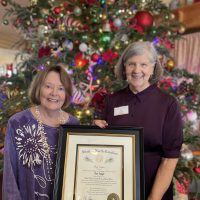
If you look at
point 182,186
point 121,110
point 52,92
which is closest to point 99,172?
point 121,110

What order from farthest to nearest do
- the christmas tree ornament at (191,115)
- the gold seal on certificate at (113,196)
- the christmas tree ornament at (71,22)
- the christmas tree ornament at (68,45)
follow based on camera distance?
the christmas tree ornament at (191,115) < the christmas tree ornament at (71,22) < the christmas tree ornament at (68,45) < the gold seal on certificate at (113,196)

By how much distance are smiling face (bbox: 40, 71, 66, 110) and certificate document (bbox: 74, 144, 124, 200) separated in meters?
0.25

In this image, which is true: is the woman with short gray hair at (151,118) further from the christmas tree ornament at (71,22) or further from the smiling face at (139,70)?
the christmas tree ornament at (71,22)

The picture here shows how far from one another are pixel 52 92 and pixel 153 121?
19.6 inches

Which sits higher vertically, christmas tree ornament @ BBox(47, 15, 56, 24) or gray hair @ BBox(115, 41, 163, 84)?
A: christmas tree ornament @ BBox(47, 15, 56, 24)

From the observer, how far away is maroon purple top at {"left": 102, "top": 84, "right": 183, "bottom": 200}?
125 cm

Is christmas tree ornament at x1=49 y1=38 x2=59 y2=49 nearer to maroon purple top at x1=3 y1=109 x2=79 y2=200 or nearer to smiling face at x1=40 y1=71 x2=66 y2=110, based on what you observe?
smiling face at x1=40 y1=71 x2=66 y2=110

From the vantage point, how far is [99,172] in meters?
1.19

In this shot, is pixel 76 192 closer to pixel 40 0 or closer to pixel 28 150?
pixel 28 150

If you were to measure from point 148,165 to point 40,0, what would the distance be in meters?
2.06

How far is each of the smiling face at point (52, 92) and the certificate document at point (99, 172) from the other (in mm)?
254

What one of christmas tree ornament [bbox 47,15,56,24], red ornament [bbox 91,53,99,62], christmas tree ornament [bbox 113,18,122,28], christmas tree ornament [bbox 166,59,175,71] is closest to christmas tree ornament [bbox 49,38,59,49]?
christmas tree ornament [bbox 47,15,56,24]

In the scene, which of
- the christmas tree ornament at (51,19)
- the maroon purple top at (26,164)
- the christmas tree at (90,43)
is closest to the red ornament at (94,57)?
the christmas tree at (90,43)

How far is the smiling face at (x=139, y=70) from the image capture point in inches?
50.6
